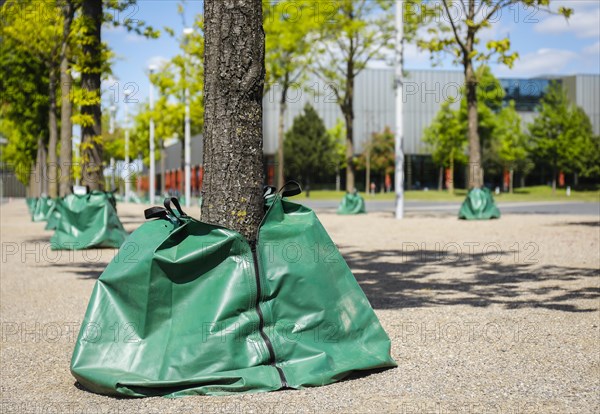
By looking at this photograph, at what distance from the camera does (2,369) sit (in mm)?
4871

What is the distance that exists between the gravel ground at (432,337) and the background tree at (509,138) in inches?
2027

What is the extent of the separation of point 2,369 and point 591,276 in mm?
7205

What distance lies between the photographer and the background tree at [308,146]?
73875mm

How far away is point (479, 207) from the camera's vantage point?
22391 mm

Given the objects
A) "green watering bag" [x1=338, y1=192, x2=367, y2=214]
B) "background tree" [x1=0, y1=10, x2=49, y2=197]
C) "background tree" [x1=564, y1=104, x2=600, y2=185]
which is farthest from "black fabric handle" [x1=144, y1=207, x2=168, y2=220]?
"background tree" [x1=564, y1=104, x2=600, y2=185]

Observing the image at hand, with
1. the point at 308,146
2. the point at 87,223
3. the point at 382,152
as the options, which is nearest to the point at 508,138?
the point at 382,152

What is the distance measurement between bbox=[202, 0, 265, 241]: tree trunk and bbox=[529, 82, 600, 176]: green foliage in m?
62.5

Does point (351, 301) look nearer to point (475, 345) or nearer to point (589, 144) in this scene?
point (475, 345)

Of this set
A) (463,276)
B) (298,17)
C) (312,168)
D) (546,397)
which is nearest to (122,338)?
(546,397)

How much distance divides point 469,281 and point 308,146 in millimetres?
64874

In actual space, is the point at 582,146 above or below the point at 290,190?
above

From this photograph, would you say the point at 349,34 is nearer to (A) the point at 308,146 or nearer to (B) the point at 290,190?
(B) the point at 290,190

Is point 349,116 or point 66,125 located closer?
point 66,125

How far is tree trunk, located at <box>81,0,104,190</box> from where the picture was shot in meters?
15.5
